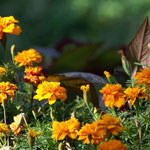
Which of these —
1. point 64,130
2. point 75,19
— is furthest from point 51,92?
point 75,19

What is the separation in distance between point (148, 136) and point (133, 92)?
11cm

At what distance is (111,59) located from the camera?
1.99 m

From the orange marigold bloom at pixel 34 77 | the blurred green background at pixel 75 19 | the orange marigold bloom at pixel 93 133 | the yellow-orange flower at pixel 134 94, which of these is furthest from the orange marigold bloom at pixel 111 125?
the blurred green background at pixel 75 19

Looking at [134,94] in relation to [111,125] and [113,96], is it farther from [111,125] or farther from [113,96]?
[111,125]

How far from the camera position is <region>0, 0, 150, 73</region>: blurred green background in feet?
12.0

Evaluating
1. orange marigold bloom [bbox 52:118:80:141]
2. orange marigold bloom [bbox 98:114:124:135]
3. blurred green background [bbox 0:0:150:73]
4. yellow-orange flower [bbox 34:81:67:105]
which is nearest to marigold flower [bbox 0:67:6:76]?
yellow-orange flower [bbox 34:81:67:105]

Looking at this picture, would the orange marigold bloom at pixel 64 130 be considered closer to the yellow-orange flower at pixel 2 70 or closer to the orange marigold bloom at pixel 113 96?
the orange marigold bloom at pixel 113 96

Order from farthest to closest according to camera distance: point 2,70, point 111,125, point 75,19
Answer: point 75,19 → point 2,70 → point 111,125

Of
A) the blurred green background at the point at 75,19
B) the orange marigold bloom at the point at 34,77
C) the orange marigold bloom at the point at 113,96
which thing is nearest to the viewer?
the orange marigold bloom at the point at 113,96

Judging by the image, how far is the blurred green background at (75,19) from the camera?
3.67m

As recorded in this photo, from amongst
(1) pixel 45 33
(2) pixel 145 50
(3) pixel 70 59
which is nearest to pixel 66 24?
(1) pixel 45 33

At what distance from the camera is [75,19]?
3842 mm

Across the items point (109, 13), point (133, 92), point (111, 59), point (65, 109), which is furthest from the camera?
point (109, 13)

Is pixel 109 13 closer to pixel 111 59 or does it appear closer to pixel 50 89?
pixel 111 59
